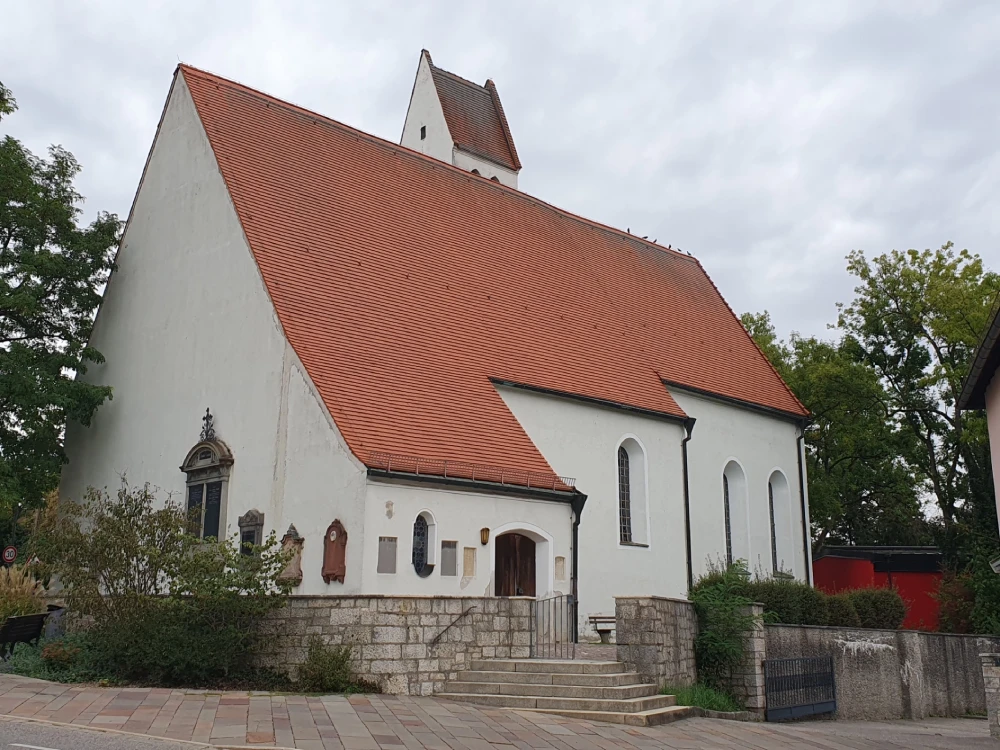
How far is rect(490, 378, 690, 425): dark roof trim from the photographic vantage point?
57.6 ft

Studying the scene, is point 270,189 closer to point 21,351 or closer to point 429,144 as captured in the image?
point 21,351

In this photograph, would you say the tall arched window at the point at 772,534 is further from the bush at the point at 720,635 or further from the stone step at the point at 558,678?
the stone step at the point at 558,678

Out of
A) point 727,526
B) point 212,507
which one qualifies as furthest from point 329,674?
point 727,526

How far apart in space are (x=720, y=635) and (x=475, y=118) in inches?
764

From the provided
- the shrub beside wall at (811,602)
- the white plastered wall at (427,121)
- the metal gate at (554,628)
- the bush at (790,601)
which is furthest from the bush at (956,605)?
the white plastered wall at (427,121)

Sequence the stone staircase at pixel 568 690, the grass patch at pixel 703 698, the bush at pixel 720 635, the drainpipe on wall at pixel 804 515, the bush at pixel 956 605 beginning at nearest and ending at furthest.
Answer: the stone staircase at pixel 568 690 → the grass patch at pixel 703 698 → the bush at pixel 720 635 → the bush at pixel 956 605 → the drainpipe on wall at pixel 804 515

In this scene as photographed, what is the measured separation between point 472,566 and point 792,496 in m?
12.5

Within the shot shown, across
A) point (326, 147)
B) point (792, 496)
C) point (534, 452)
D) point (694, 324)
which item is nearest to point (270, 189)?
point (326, 147)

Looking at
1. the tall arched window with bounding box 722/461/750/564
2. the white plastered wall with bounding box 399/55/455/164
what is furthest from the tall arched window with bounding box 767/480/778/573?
the white plastered wall with bounding box 399/55/455/164

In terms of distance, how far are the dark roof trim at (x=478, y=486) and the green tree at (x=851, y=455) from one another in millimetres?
19718

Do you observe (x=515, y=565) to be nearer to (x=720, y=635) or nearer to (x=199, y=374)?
→ (x=720, y=635)

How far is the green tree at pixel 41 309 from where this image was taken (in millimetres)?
17797

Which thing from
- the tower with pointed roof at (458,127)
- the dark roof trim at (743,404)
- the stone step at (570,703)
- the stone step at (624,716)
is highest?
the tower with pointed roof at (458,127)

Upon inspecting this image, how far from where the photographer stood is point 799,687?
15.8 meters
